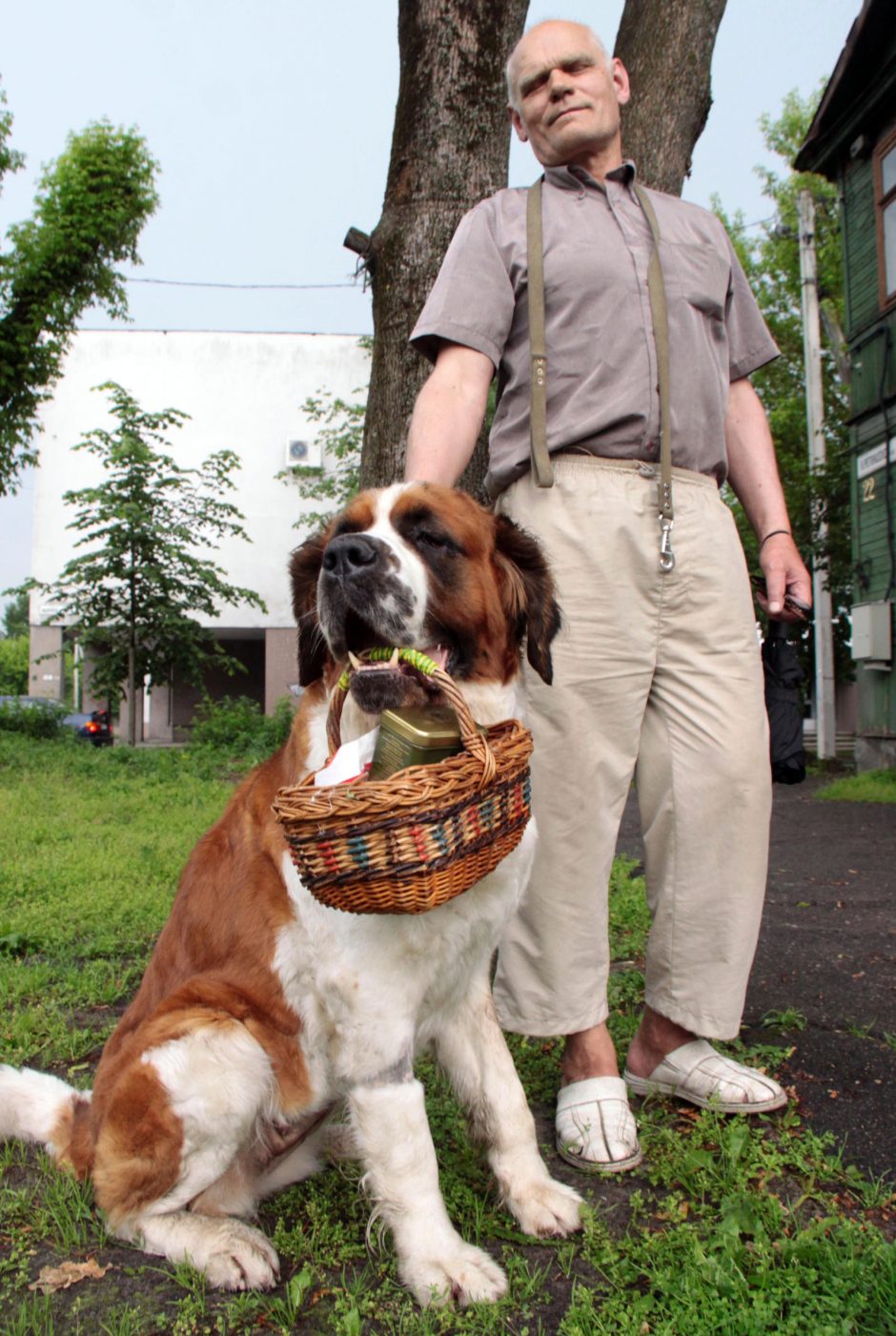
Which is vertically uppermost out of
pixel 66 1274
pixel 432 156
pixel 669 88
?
pixel 669 88

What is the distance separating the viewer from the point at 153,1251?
209cm

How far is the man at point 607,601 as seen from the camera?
8.39 feet

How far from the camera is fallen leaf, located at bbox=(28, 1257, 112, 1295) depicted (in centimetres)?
200

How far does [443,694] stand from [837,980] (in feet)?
8.40

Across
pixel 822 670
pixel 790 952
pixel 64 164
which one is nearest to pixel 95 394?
pixel 64 164

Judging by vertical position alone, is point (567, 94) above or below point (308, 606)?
above

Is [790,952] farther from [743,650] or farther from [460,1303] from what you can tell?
[460,1303]

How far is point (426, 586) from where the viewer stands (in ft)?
7.04

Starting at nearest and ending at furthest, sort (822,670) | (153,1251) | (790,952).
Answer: (153,1251) → (790,952) → (822,670)

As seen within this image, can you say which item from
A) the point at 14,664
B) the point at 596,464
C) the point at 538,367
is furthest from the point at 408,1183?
the point at 14,664

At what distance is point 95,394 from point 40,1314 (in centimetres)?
3053

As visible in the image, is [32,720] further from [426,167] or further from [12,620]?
[12,620]

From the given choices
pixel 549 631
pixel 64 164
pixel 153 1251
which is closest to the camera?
pixel 153 1251

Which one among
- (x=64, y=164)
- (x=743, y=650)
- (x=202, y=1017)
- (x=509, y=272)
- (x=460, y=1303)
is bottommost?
(x=460, y=1303)
